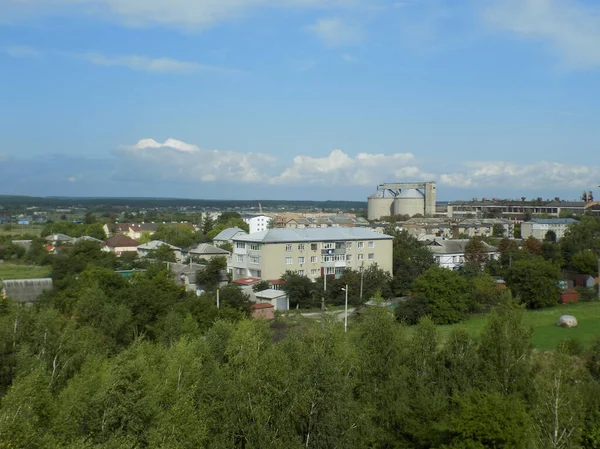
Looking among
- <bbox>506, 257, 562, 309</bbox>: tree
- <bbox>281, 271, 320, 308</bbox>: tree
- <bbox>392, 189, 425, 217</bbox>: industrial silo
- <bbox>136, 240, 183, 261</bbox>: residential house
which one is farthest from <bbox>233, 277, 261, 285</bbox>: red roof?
<bbox>392, 189, 425, 217</bbox>: industrial silo

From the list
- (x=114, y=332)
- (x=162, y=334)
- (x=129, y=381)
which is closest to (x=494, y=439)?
(x=129, y=381)

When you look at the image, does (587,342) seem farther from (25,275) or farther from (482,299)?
(25,275)

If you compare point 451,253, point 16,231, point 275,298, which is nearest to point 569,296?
point 451,253

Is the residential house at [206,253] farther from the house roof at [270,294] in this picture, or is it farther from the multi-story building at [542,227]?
the multi-story building at [542,227]

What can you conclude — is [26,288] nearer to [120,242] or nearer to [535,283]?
[535,283]

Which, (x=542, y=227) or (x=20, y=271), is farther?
(x=542, y=227)

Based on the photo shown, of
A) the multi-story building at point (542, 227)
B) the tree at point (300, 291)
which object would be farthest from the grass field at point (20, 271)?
the multi-story building at point (542, 227)

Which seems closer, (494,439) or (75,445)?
(75,445)
